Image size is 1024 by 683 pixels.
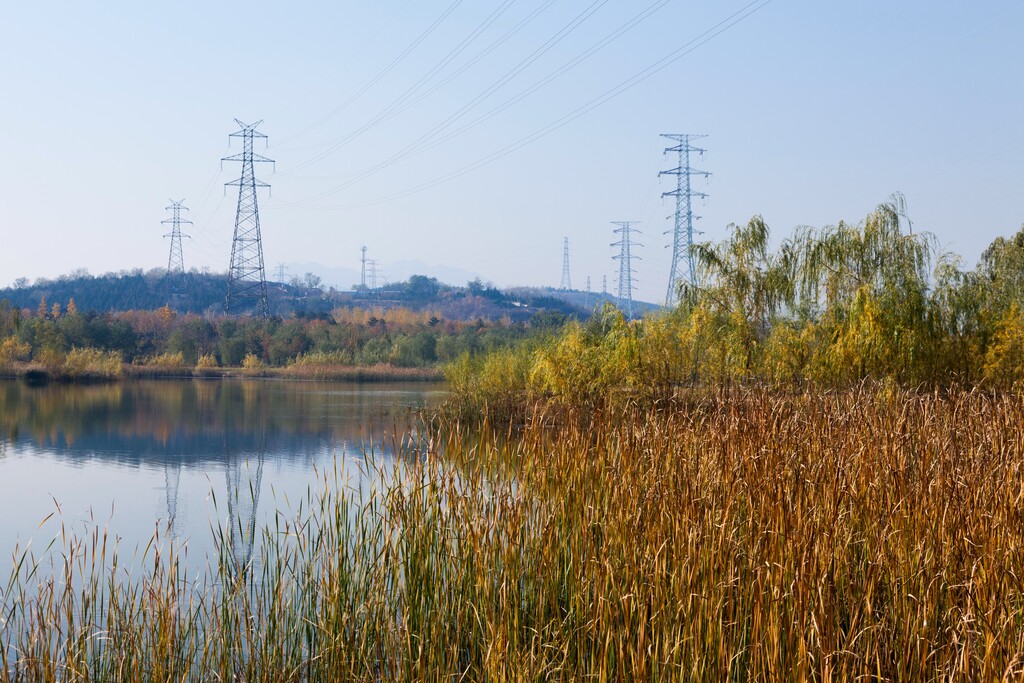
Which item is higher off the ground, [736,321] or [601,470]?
[736,321]

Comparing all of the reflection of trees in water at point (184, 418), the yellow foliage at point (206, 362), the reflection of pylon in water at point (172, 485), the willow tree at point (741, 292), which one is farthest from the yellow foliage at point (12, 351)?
the willow tree at point (741, 292)

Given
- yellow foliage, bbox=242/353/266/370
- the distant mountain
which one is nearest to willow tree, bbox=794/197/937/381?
yellow foliage, bbox=242/353/266/370

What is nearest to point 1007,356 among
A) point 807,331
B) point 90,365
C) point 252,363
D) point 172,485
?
point 807,331

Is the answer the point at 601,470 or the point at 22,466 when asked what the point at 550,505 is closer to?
the point at 601,470

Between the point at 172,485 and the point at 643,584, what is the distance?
9257 mm

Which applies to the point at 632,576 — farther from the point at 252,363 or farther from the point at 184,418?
the point at 252,363

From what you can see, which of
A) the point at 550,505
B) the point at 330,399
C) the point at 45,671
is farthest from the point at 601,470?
the point at 330,399

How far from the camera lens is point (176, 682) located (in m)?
3.70

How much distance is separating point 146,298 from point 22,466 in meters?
56.4

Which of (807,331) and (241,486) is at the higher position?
(807,331)

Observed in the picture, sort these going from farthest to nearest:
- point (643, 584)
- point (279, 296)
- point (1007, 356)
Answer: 1. point (279, 296)
2. point (1007, 356)
3. point (643, 584)

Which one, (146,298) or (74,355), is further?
(146,298)

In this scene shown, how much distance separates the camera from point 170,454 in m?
14.0

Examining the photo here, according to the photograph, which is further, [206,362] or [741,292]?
[206,362]
